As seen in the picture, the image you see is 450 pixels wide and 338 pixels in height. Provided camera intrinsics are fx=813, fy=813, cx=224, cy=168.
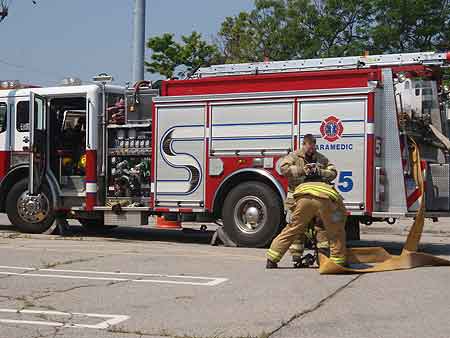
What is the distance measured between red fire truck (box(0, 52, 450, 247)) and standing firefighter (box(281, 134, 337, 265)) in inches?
55.8

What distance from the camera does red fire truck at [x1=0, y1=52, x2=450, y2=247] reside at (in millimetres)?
11242

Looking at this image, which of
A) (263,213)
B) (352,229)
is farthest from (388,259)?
(263,213)

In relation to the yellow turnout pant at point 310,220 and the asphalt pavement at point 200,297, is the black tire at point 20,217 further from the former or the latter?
the yellow turnout pant at point 310,220

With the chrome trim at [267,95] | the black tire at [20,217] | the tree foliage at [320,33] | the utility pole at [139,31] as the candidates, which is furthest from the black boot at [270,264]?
the tree foliage at [320,33]

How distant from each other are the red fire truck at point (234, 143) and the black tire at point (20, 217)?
0.02 meters

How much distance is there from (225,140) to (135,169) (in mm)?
1837

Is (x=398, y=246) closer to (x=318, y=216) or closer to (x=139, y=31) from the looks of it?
(x=318, y=216)

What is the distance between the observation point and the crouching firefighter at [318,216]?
9453 mm

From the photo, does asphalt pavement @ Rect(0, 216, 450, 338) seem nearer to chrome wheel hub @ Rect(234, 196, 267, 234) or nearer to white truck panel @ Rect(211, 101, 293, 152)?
chrome wheel hub @ Rect(234, 196, 267, 234)

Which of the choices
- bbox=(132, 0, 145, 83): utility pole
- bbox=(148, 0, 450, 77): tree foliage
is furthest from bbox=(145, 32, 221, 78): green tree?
bbox=(132, 0, 145, 83): utility pole

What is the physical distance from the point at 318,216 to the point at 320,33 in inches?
994

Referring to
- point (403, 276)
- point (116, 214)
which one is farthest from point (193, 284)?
point (116, 214)

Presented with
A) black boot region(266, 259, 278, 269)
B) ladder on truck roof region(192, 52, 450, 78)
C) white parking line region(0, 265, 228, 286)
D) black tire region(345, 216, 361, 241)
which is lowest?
white parking line region(0, 265, 228, 286)

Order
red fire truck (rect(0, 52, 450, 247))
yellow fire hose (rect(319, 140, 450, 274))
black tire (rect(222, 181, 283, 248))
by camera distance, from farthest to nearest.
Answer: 1. black tire (rect(222, 181, 283, 248))
2. red fire truck (rect(0, 52, 450, 247))
3. yellow fire hose (rect(319, 140, 450, 274))
